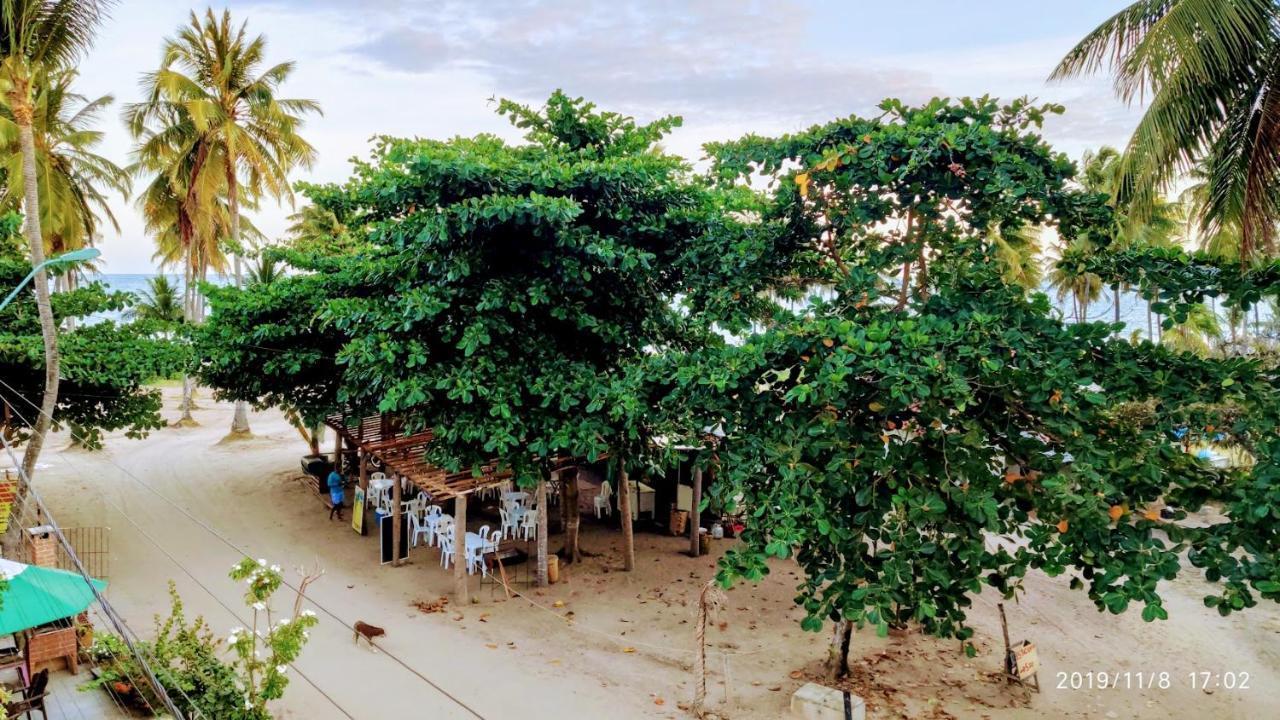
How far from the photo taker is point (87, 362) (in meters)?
11.6

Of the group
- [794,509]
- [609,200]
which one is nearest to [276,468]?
[609,200]

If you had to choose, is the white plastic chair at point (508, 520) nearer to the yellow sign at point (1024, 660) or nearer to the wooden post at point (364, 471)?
the wooden post at point (364, 471)

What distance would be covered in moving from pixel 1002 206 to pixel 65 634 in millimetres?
11716

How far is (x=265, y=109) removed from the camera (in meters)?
20.0

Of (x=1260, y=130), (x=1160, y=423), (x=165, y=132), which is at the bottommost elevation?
(x=1160, y=423)

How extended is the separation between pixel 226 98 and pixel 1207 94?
21162 millimetres

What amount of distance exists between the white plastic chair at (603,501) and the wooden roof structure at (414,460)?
107 inches

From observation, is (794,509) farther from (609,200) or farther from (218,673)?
(218,673)

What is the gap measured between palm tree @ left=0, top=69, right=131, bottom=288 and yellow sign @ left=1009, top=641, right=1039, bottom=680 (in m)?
16.5

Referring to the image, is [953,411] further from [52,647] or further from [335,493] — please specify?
[335,493]

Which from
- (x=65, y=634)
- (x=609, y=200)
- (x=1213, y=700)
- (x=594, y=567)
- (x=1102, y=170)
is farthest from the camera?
(x=1102, y=170)

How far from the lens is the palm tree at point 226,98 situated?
1897cm
